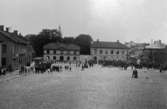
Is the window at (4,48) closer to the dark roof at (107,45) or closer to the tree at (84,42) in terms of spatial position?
the dark roof at (107,45)

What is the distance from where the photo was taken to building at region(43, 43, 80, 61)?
99938 mm

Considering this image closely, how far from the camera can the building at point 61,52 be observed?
9994 cm

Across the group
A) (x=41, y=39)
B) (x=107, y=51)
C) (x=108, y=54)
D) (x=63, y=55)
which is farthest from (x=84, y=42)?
(x=41, y=39)

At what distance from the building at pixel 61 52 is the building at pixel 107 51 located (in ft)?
24.9

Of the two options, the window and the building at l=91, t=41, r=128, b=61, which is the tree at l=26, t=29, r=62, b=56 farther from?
the window

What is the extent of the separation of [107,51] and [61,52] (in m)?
18.3

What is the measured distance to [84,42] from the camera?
118 m

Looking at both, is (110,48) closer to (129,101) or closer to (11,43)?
(11,43)

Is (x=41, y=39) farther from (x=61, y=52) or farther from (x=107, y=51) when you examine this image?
(x=107, y=51)

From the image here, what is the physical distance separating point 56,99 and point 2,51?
32.6 meters

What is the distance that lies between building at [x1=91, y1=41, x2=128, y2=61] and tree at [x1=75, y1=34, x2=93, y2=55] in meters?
9.23

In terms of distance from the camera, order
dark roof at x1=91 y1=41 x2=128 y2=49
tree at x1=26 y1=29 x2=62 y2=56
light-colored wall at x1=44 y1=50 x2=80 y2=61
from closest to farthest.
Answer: light-colored wall at x1=44 y1=50 x2=80 y2=61 < dark roof at x1=91 y1=41 x2=128 y2=49 < tree at x1=26 y1=29 x2=62 y2=56

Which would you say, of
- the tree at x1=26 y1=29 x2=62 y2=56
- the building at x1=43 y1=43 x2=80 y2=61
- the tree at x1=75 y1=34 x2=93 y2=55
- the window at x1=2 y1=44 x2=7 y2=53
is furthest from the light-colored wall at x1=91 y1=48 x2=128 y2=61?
the window at x1=2 y1=44 x2=7 y2=53

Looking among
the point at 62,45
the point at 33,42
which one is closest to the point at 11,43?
the point at 62,45
